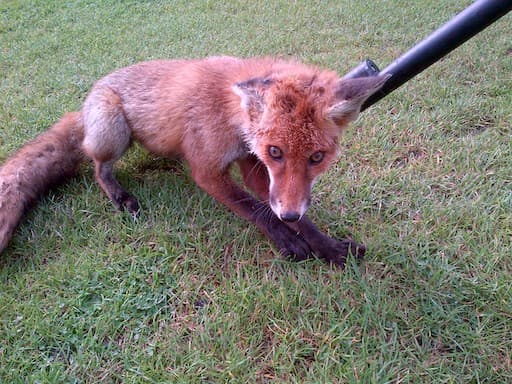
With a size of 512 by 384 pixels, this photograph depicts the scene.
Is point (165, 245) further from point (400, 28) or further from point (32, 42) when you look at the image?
point (32, 42)

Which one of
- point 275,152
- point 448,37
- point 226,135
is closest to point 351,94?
point 275,152

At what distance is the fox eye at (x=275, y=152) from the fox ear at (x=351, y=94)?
0.32 metres

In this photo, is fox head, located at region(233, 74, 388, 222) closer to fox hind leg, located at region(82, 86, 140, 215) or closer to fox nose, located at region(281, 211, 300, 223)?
fox nose, located at region(281, 211, 300, 223)

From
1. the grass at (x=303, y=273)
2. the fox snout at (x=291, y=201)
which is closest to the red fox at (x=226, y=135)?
the fox snout at (x=291, y=201)

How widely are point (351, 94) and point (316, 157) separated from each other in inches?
14.7

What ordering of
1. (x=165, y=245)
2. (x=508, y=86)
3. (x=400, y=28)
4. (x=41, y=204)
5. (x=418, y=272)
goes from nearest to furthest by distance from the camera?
(x=418, y=272), (x=165, y=245), (x=41, y=204), (x=508, y=86), (x=400, y=28)

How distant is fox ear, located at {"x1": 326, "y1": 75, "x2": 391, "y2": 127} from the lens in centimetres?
216

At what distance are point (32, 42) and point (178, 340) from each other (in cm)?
653

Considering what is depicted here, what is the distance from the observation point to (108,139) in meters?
3.22

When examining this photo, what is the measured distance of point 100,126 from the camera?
323 cm

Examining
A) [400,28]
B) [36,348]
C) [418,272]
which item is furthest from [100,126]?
[400,28]

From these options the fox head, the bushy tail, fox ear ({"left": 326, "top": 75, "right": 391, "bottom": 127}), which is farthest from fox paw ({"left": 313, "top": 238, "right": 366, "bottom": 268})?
the bushy tail

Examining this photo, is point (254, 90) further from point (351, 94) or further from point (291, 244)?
point (291, 244)

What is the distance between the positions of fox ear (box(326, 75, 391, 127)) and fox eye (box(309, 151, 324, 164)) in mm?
201
